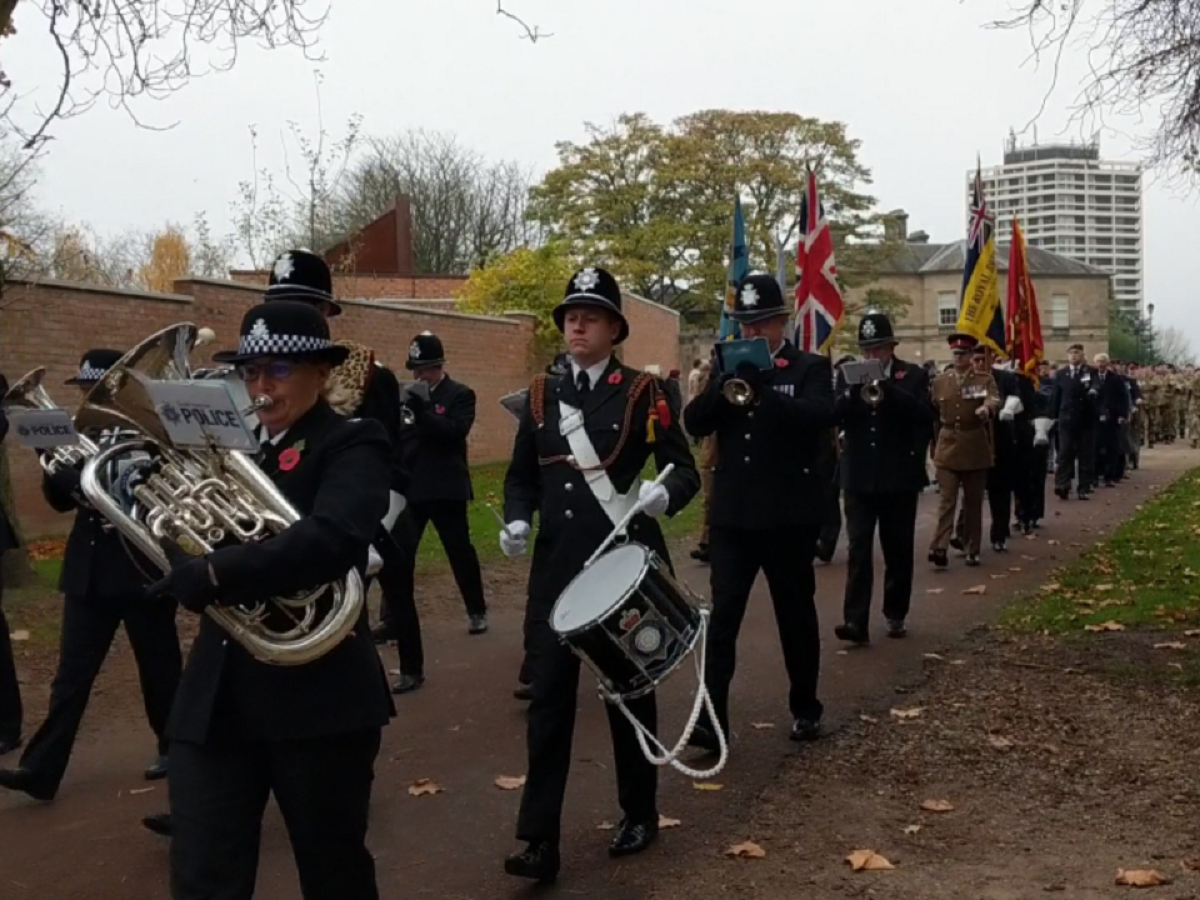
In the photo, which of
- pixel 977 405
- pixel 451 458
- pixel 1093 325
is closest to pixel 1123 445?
pixel 977 405

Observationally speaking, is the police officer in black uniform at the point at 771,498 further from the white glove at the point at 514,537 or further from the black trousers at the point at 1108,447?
the black trousers at the point at 1108,447

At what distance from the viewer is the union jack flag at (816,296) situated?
39.9 ft

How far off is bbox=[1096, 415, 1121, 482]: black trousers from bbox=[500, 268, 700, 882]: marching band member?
17600 millimetres

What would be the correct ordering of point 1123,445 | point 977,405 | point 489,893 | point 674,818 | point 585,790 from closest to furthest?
1. point 489,893
2. point 674,818
3. point 585,790
4. point 977,405
5. point 1123,445

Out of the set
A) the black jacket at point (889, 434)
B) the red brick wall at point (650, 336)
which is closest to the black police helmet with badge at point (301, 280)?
the black jacket at point (889, 434)

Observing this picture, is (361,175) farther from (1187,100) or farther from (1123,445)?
(1187,100)

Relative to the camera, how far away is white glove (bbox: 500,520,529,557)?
5746mm

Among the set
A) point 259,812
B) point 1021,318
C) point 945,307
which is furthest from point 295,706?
point 945,307

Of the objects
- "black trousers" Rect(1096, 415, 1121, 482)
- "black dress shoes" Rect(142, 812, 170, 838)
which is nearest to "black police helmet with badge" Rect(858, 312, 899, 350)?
"black dress shoes" Rect(142, 812, 170, 838)

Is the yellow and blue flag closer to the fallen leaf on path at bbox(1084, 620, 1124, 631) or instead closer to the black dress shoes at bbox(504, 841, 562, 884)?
the fallen leaf on path at bbox(1084, 620, 1124, 631)

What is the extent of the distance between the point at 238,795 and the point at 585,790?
9.68 ft

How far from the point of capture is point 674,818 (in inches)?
236

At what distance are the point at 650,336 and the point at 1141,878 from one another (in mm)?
33863

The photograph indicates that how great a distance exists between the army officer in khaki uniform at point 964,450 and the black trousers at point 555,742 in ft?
26.8
